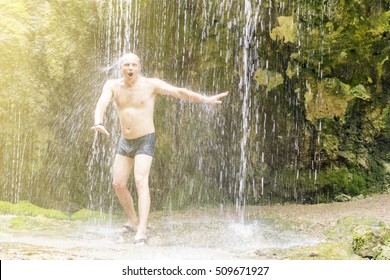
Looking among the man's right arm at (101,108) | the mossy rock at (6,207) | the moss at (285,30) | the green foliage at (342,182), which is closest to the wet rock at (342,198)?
the green foliage at (342,182)

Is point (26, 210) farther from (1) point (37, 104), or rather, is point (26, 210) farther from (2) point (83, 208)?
(1) point (37, 104)

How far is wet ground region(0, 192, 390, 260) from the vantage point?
5031 mm

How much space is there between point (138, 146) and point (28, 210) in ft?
7.42

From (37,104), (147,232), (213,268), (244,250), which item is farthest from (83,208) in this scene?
(213,268)

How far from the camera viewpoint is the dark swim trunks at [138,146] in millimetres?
5578

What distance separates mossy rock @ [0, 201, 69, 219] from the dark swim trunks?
176 cm

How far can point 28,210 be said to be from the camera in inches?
281

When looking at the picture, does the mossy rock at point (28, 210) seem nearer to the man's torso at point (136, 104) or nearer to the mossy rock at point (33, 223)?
the mossy rock at point (33, 223)

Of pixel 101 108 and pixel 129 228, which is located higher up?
pixel 101 108

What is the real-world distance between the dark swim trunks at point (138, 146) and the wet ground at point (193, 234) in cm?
81

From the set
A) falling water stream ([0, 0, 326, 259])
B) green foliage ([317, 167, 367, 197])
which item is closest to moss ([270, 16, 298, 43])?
falling water stream ([0, 0, 326, 259])

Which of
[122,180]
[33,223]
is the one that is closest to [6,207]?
[33,223]

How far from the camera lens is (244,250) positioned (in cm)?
525

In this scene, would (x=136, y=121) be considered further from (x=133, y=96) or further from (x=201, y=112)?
(x=201, y=112)
